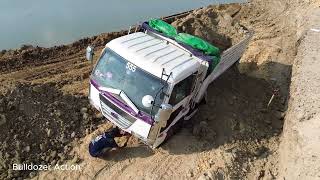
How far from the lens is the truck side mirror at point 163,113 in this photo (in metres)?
9.38

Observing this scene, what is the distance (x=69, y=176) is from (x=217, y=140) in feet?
10.3

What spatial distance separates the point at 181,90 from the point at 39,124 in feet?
9.63

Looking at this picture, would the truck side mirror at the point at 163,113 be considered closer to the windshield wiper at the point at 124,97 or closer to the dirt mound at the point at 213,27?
the windshield wiper at the point at 124,97

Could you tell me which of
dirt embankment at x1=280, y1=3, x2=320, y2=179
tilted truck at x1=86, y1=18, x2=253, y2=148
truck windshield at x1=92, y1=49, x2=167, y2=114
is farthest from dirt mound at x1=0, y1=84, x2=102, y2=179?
dirt embankment at x1=280, y1=3, x2=320, y2=179

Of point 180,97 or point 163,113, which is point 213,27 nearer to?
point 180,97

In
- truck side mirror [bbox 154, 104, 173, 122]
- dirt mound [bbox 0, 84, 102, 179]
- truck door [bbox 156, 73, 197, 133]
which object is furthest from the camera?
dirt mound [bbox 0, 84, 102, 179]

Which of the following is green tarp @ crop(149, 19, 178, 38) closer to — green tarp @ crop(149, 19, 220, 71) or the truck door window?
green tarp @ crop(149, 19, 220, 71)

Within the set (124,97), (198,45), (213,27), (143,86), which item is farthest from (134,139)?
(213,27)

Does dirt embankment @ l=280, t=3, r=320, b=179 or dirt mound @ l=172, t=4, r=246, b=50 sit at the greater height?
dirt embankment @ l=280, t=3, r=320, b=179

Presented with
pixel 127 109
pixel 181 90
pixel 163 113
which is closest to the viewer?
pixel 163 113

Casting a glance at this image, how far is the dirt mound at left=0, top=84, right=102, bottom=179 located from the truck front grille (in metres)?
0.97

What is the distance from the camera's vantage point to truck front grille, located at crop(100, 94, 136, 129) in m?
9.77

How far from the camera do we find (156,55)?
400 inches

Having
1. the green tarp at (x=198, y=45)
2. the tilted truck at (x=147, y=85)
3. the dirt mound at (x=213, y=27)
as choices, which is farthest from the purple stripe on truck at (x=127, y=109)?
the dirt mound at (x=213, y=27)
